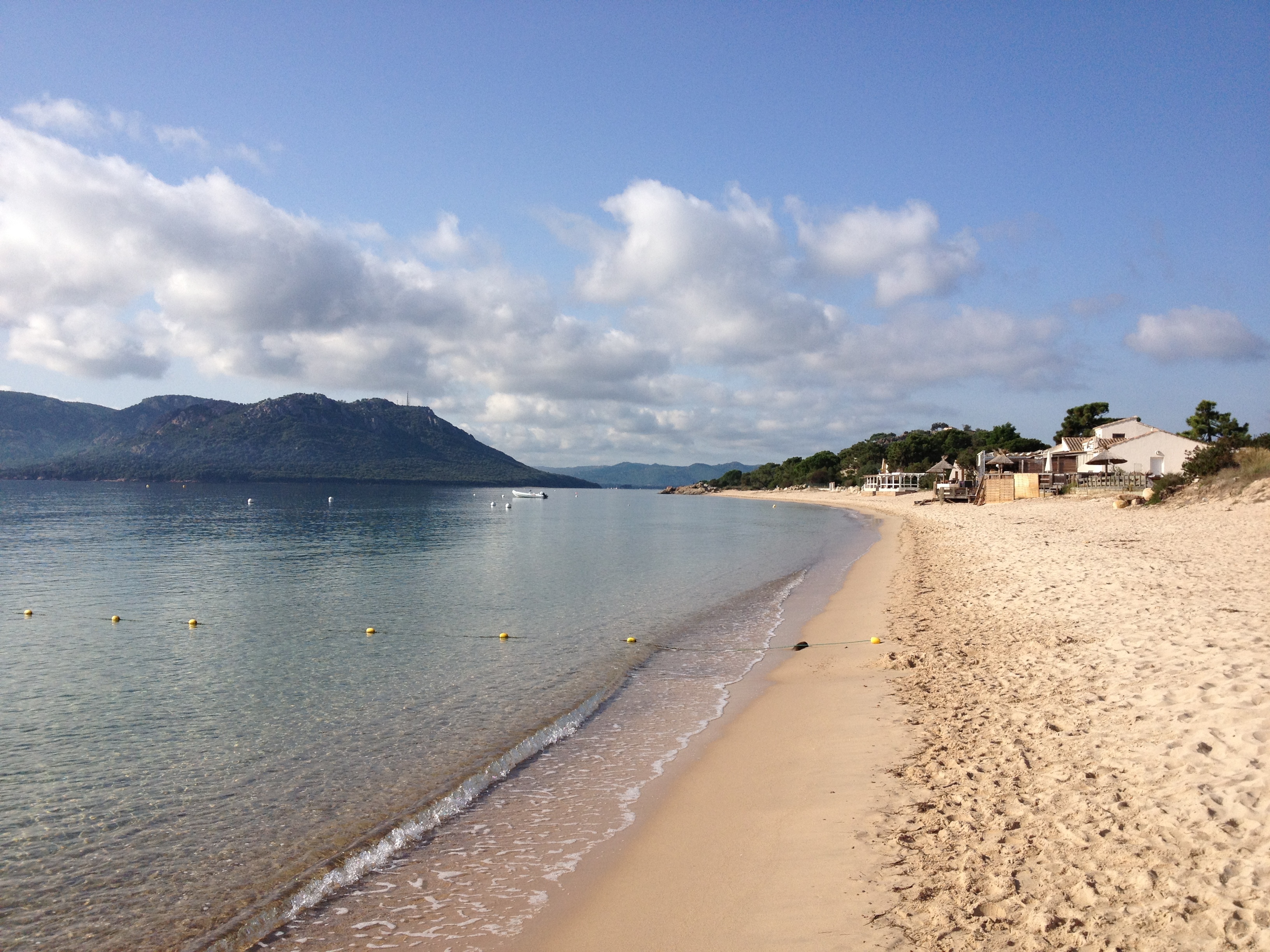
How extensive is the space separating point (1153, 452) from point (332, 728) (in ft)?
219

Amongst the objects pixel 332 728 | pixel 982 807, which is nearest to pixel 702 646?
pixel 332 728

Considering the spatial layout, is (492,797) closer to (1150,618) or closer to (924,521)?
(1150,618)

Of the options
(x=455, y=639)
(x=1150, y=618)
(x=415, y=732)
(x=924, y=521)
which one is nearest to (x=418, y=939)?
(x=415, y=732)

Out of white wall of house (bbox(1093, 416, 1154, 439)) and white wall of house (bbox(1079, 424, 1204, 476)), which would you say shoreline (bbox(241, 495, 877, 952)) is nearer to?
white wall of house (bbox(1079, 424, 1204, 476))

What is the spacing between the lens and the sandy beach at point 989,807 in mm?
4523

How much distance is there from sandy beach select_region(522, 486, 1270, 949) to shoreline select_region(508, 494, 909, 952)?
0.02 meters

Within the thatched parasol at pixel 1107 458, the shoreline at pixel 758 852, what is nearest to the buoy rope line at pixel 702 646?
the shoreline at pixel 758 852

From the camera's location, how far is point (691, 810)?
7.18 metres

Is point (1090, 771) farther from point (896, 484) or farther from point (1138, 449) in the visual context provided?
point (896, 484)

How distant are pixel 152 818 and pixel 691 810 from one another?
18.6 feet

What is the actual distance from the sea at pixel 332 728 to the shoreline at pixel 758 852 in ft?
1.39

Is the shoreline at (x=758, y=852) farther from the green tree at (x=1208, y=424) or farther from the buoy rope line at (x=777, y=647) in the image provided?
the green tree at (x=1208, y=424)

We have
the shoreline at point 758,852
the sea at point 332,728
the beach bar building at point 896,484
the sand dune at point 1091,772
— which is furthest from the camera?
the beach bar building at point 896,484

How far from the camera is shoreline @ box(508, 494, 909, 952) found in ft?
16.2
